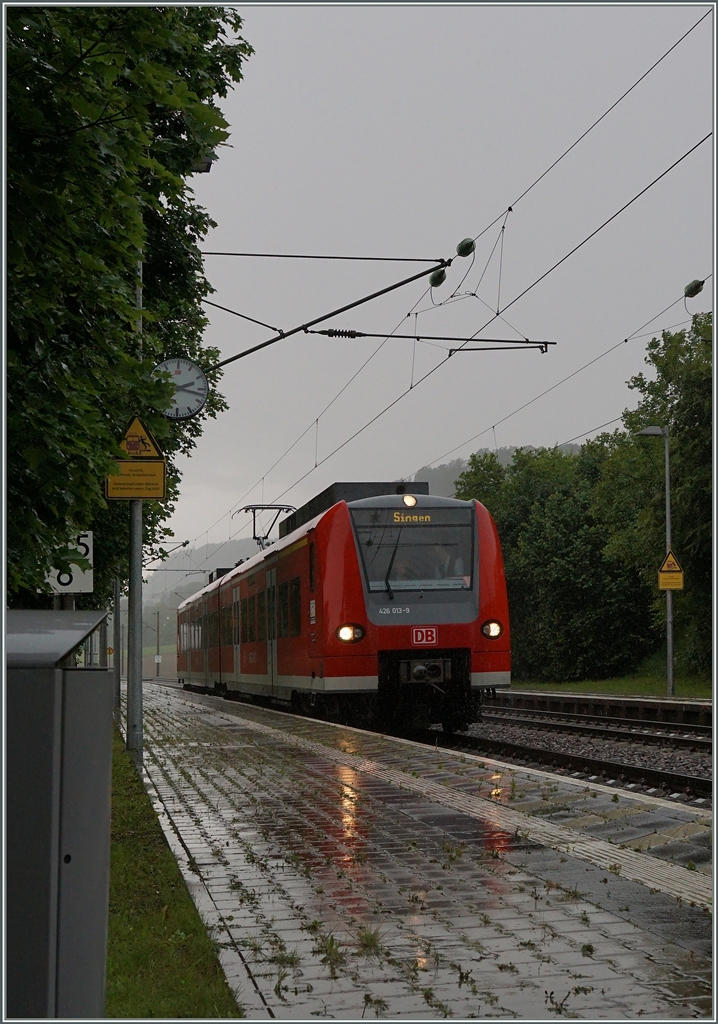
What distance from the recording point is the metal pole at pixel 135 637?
1462 cm

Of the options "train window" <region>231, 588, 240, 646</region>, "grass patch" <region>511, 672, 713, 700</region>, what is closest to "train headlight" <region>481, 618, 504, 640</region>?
"grass patch" <region>511, 672, 713, 700</region>

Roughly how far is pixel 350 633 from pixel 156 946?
11.3 meters

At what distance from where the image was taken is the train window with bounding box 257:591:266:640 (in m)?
23.3

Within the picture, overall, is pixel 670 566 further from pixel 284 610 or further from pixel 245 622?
pixel 284 610

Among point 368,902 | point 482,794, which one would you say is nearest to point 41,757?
point 368,902

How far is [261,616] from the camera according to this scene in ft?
78.0

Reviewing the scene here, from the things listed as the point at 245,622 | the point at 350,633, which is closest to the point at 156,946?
the point at 350,633

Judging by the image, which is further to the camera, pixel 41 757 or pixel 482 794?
pixel 482 794

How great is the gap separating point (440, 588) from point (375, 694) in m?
1.67

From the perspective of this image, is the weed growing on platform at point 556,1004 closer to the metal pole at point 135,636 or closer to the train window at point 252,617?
the metal pole at point 135,636

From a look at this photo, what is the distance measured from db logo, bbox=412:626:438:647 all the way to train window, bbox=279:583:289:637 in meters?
4.10

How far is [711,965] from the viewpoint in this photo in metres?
4.80

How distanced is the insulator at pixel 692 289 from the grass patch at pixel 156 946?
11558 millimetres

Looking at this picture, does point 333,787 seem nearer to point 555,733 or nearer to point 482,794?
point 482,794
